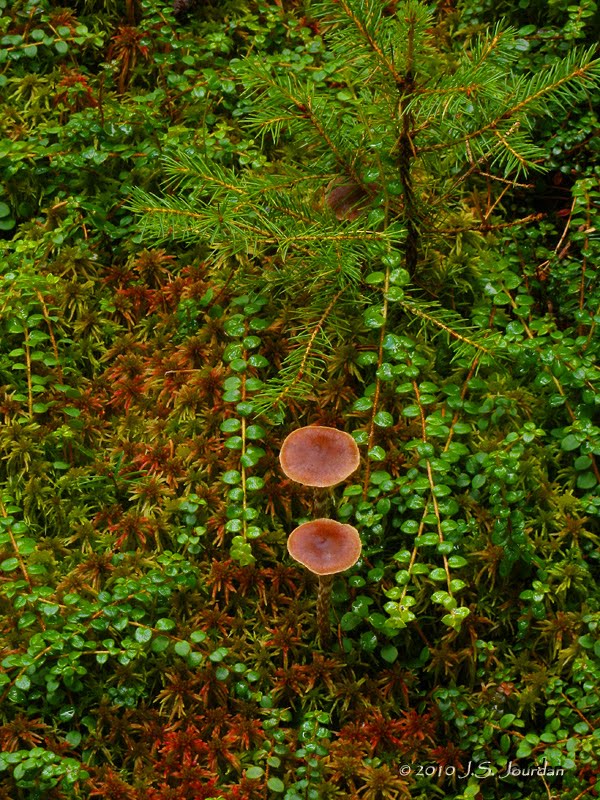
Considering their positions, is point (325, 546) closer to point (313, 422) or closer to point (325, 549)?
point (325, 549)

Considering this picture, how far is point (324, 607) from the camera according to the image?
3201 mm

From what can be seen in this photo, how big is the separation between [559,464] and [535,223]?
4.48ft

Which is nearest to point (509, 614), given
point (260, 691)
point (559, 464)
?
point (559, 464)

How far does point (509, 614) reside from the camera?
3.36 m

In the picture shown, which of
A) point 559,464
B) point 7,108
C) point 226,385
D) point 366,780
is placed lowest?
point 366,780

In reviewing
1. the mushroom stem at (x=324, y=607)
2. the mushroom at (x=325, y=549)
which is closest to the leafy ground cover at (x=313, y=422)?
the mushroom stem at (x=324, y=607)

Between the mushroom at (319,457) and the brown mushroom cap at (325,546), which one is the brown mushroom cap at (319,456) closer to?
the mushroom at (319,457)

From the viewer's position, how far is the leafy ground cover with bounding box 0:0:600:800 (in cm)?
315

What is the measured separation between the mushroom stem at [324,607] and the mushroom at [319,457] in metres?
0.35

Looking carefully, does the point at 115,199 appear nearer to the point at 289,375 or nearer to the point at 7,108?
the point at 7,108

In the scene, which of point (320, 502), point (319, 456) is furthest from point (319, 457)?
point (320, 502)

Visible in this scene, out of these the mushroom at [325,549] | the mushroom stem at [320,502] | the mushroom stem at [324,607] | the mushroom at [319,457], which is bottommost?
the mushroom stem at [324,607]

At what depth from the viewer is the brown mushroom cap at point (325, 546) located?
2957 millimetres

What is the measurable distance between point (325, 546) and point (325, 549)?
0.05 ft
